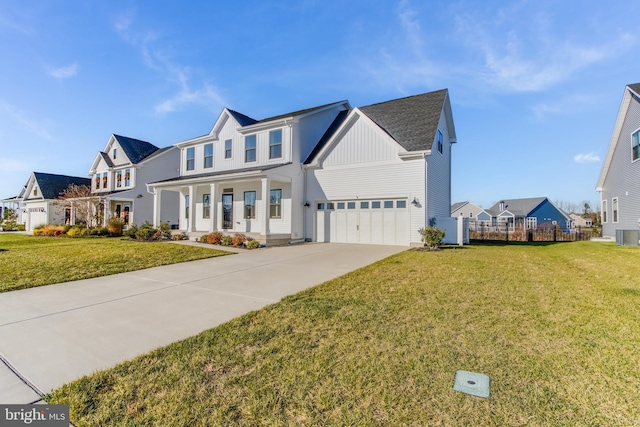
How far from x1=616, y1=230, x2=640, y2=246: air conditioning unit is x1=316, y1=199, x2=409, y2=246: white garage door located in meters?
11.0

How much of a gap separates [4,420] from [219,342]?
180 cm

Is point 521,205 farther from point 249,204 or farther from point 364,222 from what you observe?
point 249,204

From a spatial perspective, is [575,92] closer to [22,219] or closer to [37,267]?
[37,267]

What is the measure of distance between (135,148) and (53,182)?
12089 millimetres

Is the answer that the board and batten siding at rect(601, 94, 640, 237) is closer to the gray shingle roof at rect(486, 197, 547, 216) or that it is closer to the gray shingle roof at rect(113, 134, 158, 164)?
the gray shingle roof at rect(486, 197, 547, 216)

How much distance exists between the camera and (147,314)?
4617mm

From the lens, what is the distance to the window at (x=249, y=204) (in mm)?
16859

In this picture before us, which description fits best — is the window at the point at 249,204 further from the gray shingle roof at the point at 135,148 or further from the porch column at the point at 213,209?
the gray shingle roof at the point at 135,148

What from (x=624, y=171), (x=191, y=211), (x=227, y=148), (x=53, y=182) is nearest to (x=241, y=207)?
(x=191, y=211)

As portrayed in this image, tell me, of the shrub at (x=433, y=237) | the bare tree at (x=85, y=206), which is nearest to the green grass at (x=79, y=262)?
the shrub at (x=433, y=237)

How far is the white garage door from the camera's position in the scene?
1400 cm

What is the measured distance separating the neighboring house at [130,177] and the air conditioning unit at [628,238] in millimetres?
30709

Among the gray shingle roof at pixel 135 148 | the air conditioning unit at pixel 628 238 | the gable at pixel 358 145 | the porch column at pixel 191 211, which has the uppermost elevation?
the gray shingle roof at pixel 135 148

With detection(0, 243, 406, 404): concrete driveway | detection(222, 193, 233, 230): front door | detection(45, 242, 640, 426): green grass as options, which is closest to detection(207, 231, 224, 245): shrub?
detection(222, 193, 233, 230): front door
